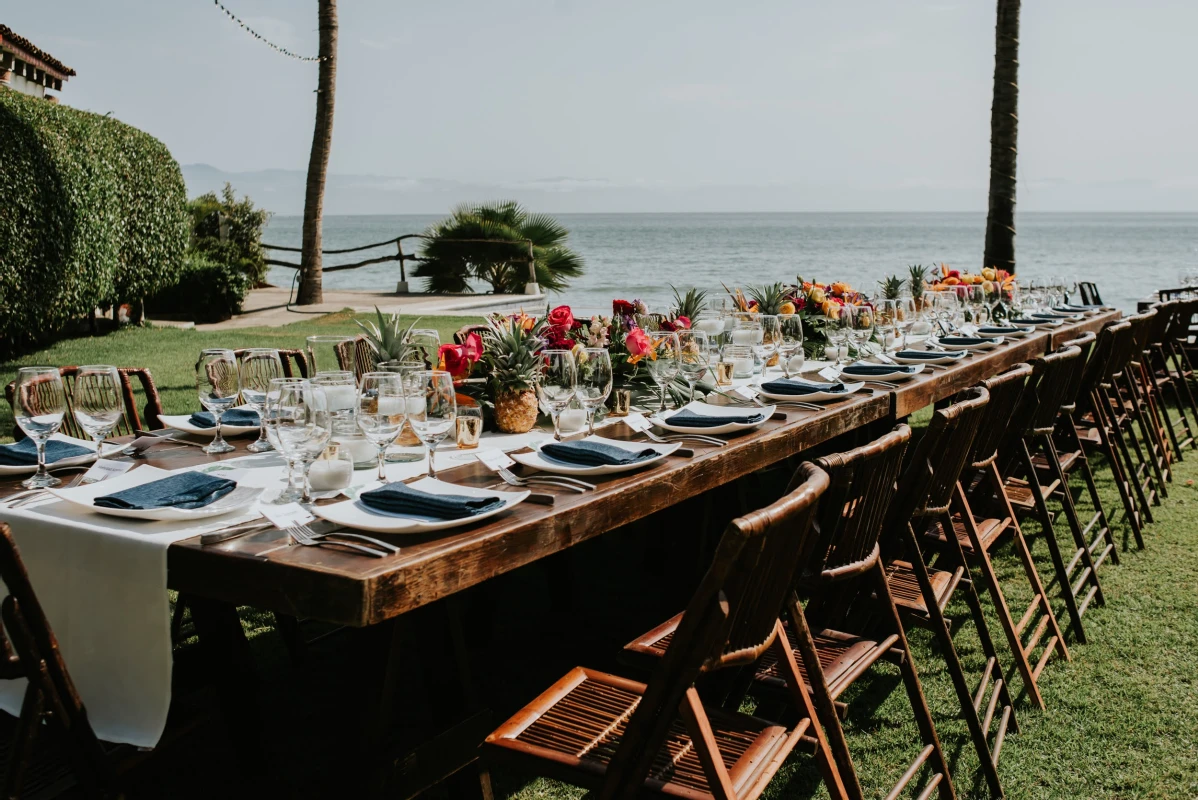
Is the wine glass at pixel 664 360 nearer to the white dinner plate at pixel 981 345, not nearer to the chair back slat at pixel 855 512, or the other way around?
the chair back slat at pixel 855 512

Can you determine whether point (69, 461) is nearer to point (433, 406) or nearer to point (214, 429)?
point (214, 429)

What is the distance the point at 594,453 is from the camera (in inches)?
96.7

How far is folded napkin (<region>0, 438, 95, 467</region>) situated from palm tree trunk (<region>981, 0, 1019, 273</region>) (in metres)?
9.01

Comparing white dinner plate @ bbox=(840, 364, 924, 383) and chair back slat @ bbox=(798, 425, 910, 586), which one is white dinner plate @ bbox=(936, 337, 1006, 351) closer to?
white dinner plate @ bbox=(840, 364, 924, 383)

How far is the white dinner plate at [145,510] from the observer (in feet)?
6.54

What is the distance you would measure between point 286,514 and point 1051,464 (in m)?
3.30

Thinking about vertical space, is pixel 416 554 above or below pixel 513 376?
below

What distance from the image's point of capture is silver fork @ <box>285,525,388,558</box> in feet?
5.90

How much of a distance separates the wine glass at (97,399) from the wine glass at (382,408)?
0.75 m

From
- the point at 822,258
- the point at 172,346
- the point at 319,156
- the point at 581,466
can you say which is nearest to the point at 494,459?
the point at 581,466

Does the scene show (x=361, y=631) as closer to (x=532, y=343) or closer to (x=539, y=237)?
(x=532, y=343)

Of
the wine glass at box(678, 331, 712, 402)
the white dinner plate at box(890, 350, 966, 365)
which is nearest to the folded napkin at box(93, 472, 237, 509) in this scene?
the wine glass at box(678, 331, 712, 402)

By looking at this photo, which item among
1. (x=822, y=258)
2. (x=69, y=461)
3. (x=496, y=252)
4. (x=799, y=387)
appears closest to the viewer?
(x=69, y=461)

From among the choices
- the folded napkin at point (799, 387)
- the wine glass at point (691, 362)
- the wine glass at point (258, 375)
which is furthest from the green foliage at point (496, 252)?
the wine glass at point (258, 375)
